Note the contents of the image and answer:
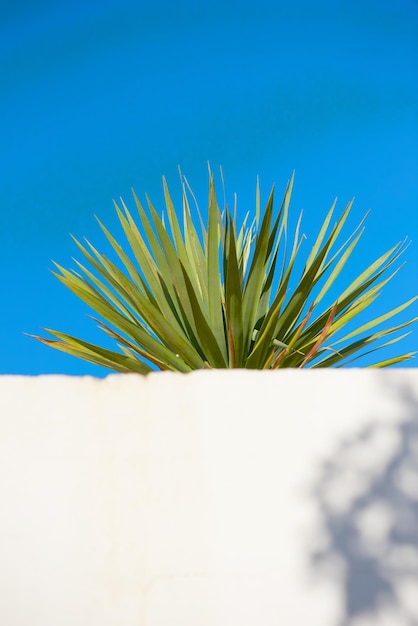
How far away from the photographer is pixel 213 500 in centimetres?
172

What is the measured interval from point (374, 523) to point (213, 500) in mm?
422

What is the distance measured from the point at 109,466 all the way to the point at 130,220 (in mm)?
2292

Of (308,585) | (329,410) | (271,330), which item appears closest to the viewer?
(308,585)

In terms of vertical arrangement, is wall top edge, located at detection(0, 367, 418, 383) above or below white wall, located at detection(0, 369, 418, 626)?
above

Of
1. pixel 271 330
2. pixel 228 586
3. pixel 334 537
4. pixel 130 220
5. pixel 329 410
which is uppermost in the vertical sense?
pixel 130 220

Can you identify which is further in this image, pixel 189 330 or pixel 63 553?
pixel 189 330

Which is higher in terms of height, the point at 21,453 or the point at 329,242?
the point at 329,242

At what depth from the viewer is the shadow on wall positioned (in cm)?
166

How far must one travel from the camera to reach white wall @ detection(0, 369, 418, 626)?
1.67m

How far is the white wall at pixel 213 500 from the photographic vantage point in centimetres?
Answer: 167

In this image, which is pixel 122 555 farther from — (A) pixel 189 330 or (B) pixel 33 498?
(A) pixel 189 330

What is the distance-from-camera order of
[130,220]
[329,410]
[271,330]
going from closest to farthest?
[329,410], [271,330], [130,220]

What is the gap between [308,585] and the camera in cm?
166

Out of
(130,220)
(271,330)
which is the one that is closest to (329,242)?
(271,330)
